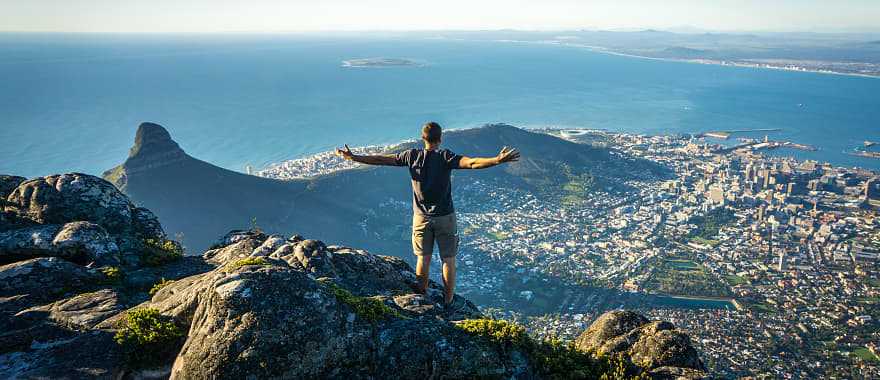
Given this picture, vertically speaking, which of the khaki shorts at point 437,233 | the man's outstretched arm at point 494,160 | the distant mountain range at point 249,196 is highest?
the man's outstretched arm at point 494,160

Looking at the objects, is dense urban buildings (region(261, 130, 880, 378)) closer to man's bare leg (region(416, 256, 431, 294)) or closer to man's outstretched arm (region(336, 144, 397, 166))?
man's bare leg (region(416, 256, 431, 294))

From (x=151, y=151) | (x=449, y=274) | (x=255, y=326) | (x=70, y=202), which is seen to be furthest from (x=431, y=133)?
(x=151, y=151)

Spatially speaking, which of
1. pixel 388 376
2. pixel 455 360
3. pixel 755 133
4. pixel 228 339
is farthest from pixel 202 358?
pixel 755 133

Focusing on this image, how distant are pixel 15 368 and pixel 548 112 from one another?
161 metres

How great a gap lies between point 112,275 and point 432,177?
5.95 meters

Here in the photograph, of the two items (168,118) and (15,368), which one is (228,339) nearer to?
(15,368)

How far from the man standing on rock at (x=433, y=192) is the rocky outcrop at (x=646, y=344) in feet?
8.51

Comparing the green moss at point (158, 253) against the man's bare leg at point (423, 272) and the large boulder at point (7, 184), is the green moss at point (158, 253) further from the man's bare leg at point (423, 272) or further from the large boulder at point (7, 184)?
the man's bare leg at point (423, 272)

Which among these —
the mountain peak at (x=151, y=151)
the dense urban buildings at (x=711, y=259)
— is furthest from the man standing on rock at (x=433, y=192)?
the mountain peak at (x=151, y=151)

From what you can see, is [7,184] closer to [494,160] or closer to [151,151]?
[494,160]

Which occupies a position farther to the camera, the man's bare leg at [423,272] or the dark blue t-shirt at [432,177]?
the man's bare leg at [423,272]

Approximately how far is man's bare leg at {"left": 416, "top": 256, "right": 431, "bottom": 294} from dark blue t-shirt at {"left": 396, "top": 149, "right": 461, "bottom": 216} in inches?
38.8

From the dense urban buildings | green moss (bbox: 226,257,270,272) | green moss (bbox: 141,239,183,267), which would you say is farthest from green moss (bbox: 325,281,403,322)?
the dense urban buildings

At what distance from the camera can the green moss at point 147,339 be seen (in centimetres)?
623
